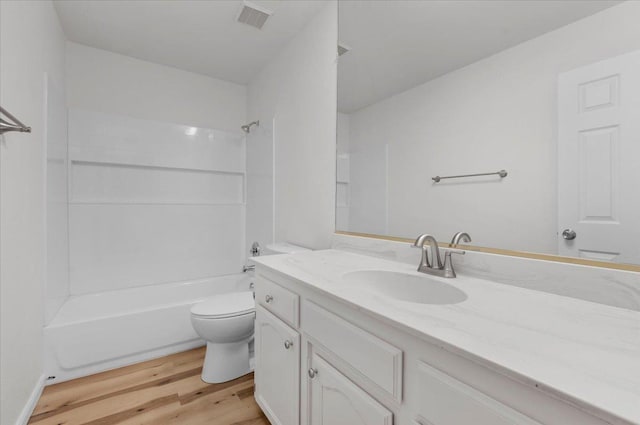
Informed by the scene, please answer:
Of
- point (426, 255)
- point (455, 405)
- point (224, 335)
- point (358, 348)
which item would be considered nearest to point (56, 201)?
point (224, 335)

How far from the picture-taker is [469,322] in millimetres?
A: 635

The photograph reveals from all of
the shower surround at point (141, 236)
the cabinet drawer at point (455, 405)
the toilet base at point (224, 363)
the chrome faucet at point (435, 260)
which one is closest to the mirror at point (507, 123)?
the chrome faucet at point (435, 260)

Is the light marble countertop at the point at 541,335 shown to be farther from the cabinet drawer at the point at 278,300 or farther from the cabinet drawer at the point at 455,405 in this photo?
the cabinet drawer at the point at 278,300

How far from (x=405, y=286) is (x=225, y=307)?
121 centimetres

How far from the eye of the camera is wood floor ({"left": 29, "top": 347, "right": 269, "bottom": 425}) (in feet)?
4.70

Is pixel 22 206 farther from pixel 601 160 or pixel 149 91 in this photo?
pixel 601 160

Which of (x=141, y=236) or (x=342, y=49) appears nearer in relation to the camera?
(x=342, y=49)

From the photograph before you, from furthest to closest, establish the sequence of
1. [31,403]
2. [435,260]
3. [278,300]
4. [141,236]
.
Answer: [141,236], [31,403], [278,300], [435,260]

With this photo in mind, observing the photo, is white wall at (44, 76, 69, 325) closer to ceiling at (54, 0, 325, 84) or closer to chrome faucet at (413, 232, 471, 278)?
ceiling at (54, 0, 325, 84)

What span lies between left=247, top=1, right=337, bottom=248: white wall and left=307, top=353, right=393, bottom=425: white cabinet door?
36.9 inches

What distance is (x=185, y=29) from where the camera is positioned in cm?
211

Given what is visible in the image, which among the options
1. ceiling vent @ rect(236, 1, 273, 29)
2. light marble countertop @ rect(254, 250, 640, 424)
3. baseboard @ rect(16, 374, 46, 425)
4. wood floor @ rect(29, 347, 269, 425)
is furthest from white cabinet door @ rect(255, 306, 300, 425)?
ceiling vent @ rect(236, 1, 273, 29)

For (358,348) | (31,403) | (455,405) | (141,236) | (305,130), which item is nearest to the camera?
(455,405)

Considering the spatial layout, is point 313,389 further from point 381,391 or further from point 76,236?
point 76,236
